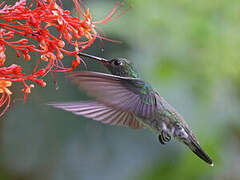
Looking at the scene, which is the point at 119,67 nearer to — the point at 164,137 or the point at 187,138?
the point at 164,137

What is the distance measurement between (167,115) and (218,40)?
113 centimetres

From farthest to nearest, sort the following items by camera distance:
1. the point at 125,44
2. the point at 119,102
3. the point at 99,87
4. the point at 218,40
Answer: the point at 125,44 < the point at 218,40 < the point at 119,102 < the point at 99,87

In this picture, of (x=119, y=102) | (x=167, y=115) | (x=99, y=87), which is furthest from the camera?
(x=167, y=115)

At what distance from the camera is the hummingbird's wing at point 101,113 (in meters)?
2.28

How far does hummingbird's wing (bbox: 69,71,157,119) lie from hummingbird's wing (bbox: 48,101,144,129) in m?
0.15

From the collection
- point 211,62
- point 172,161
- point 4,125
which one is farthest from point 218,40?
point 4,125

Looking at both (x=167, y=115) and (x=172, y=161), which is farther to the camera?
(x=172, y=161)

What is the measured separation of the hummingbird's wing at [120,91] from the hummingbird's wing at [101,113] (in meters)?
0.15

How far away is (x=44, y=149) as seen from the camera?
3818 millimetres

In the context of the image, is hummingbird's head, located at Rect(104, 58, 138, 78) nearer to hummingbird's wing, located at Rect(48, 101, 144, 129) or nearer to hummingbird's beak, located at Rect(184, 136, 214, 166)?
hummingbird's wing, located at Rect(48, 101, 144, 129)

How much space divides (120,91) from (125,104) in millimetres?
105

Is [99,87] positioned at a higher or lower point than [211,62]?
lower

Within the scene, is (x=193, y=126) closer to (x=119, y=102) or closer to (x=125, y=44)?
(x=125, y=44)

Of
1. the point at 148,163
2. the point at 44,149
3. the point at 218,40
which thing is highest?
the point at 218,40
